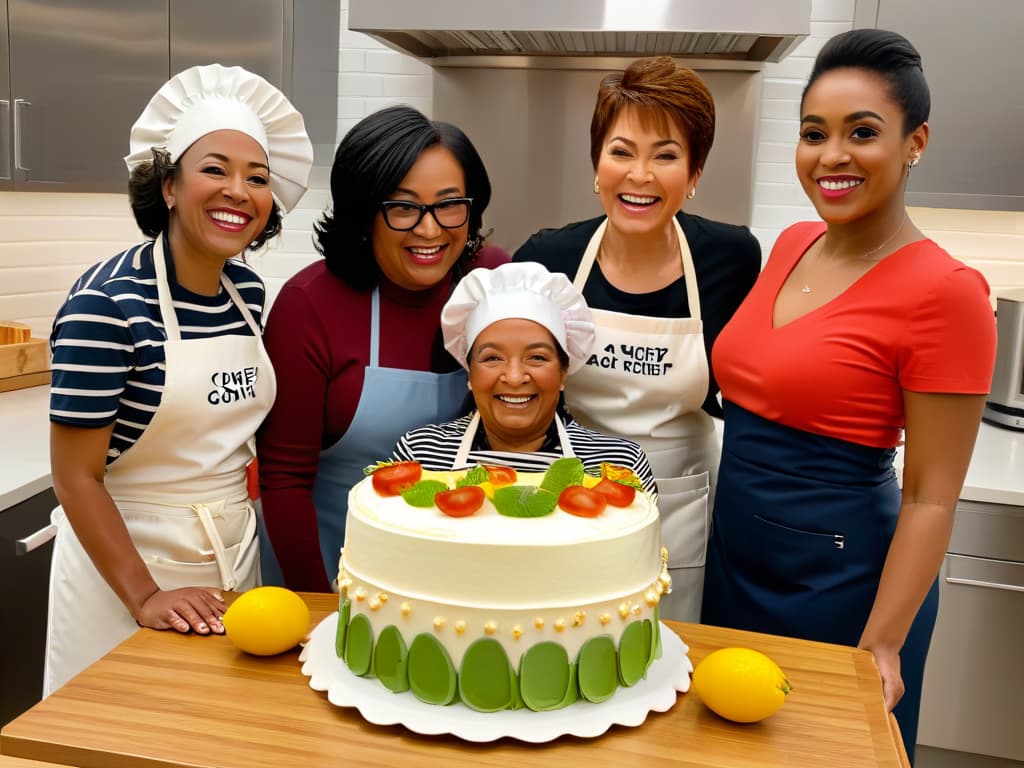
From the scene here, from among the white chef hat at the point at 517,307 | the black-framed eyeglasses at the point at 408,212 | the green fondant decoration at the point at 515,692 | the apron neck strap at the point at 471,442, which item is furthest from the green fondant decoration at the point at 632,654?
the black-framed eyeglasses at the point at 408,212

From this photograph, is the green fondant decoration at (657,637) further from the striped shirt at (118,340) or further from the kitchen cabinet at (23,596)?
the kitchen cabinet at (23,596)

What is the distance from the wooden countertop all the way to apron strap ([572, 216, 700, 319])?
774 mm

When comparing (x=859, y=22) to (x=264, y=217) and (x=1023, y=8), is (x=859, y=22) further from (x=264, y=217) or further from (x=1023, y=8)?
(x=264, y=217)

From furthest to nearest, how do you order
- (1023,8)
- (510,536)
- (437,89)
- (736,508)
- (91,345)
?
(437,89)
(1023,8)
(736,508)
(91,345)
(510,536)

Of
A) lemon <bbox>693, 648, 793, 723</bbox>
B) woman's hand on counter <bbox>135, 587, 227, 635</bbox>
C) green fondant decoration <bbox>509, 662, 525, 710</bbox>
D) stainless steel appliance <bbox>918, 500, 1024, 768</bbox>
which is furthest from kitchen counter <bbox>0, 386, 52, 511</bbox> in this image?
stainless steel appliance <bbox>918, 500, 1024, 768</bbox>

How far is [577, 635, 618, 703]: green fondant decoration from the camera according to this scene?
0.92 metres

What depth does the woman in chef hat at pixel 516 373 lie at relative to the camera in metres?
1.41

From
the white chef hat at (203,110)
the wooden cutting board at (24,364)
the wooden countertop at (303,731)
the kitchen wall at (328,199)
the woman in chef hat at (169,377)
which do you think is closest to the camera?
the wooden countertop at (303,731)

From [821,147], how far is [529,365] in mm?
503

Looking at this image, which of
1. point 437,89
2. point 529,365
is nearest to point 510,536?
point 529,365

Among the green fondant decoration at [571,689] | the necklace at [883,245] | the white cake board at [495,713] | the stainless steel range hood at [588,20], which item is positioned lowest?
the white cake board at [495,713]

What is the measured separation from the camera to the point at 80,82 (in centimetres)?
220

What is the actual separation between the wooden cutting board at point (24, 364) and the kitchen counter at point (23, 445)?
2 centimetres

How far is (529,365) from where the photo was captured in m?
1.42
